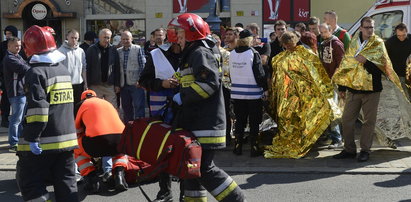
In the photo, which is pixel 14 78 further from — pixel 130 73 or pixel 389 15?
pixel 389 15

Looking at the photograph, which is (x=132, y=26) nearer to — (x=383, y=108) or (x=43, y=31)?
(x=383, y=108)

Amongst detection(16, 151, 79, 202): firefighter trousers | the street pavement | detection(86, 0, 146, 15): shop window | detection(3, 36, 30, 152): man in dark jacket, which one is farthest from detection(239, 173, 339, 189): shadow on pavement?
detection(86, 0, 146, 15): shop window

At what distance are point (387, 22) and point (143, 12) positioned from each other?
37.5ft

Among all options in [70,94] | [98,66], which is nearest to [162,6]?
[98,66]

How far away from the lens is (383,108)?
795cm

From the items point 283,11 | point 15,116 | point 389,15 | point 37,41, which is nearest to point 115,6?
point 283,11

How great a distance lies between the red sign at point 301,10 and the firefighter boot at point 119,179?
47.2 feet

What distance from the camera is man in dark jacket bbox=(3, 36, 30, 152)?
797 cm

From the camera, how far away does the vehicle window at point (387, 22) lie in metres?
9.81

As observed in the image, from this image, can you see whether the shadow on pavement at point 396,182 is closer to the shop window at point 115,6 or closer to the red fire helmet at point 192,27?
the red fire helmet at point 192,27

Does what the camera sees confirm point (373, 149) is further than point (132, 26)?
No

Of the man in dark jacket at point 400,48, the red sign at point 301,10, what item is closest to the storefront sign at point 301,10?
the red sign at point 301,10

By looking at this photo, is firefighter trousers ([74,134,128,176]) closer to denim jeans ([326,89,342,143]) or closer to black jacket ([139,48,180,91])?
black jacket ([139,48,180,91])

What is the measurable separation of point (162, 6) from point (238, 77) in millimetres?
12723
